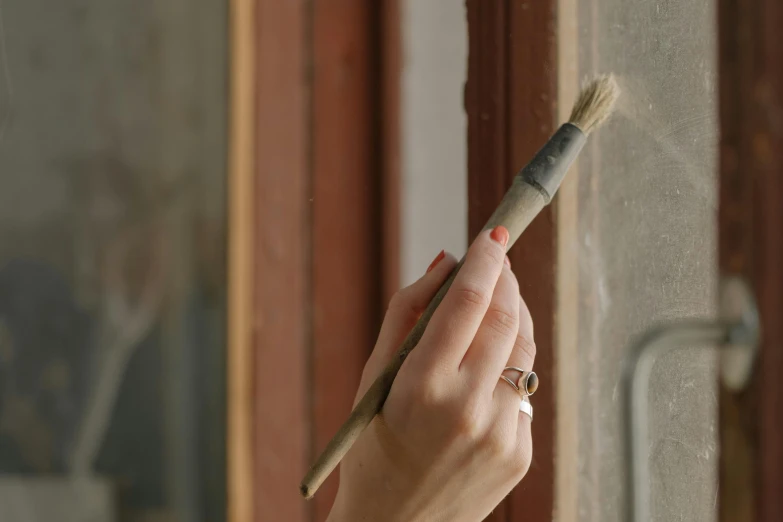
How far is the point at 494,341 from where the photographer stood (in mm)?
346

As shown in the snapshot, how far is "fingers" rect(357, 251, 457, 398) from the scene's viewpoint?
39 cm

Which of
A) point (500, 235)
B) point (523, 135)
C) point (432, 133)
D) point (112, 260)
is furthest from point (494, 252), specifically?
point (112, 260)

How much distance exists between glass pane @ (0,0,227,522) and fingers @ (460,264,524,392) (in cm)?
32

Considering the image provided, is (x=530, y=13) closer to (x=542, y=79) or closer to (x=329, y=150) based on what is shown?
(x=542, y=79)

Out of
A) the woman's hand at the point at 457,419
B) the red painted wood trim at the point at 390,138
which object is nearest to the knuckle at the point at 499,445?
the woman's hand at the point at 457,419

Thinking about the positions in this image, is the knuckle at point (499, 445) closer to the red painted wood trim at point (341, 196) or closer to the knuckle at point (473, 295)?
the knuckle at point (473, 295)

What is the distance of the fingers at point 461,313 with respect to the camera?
33 centimetres

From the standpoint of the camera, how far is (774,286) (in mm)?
250

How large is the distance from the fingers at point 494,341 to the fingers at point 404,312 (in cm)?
4

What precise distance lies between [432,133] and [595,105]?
206 millimetres

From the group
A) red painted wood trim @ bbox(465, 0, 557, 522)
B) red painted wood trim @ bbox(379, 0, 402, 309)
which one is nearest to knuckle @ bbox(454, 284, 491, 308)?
red painted wood trim @ bbox(465, 0, 557, 522)

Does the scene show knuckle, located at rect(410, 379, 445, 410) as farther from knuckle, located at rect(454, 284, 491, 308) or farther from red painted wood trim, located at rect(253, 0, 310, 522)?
red painted wood trim, located at rect(253, 0, 310, 522)

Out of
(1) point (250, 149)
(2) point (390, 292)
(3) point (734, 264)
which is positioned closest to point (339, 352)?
(2) point (390, 292)

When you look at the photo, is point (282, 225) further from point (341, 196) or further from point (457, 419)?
point (457, 419)
